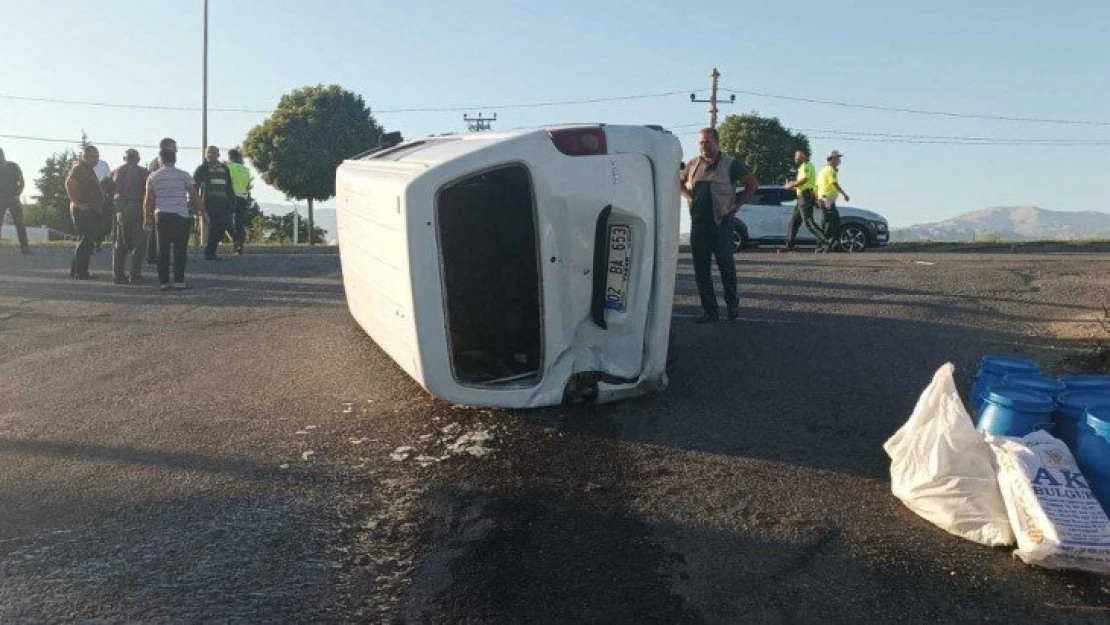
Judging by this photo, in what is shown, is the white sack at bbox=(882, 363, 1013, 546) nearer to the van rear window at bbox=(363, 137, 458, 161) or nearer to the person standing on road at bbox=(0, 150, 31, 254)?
the van rear window at bbox=(363, 137, 458, 161)

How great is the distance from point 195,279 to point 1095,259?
1290 centimetres

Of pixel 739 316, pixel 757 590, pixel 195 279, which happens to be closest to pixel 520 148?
pixel 757 590

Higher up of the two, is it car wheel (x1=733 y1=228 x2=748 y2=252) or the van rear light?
the van rear light

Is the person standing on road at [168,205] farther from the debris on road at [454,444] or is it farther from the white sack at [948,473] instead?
the white sack at [948,473]

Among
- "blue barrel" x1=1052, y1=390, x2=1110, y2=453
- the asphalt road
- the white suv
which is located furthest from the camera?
the white suv

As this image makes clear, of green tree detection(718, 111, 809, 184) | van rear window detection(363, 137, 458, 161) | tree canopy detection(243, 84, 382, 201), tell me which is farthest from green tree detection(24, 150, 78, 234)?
van rear window detection(363, 137, 458, 161)

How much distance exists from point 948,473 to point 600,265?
2.39 m

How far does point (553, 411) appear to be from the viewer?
19.4 feet

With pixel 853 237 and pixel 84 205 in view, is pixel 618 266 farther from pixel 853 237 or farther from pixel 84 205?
pixel 853 237

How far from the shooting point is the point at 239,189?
1544 centimetres

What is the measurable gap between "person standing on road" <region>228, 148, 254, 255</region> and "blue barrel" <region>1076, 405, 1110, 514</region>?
44.2ft

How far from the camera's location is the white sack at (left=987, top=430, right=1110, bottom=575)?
3580 millimetres

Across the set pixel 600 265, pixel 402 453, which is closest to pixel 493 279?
pixel 600 265

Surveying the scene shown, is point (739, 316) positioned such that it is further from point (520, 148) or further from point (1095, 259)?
point (1095, 259)
